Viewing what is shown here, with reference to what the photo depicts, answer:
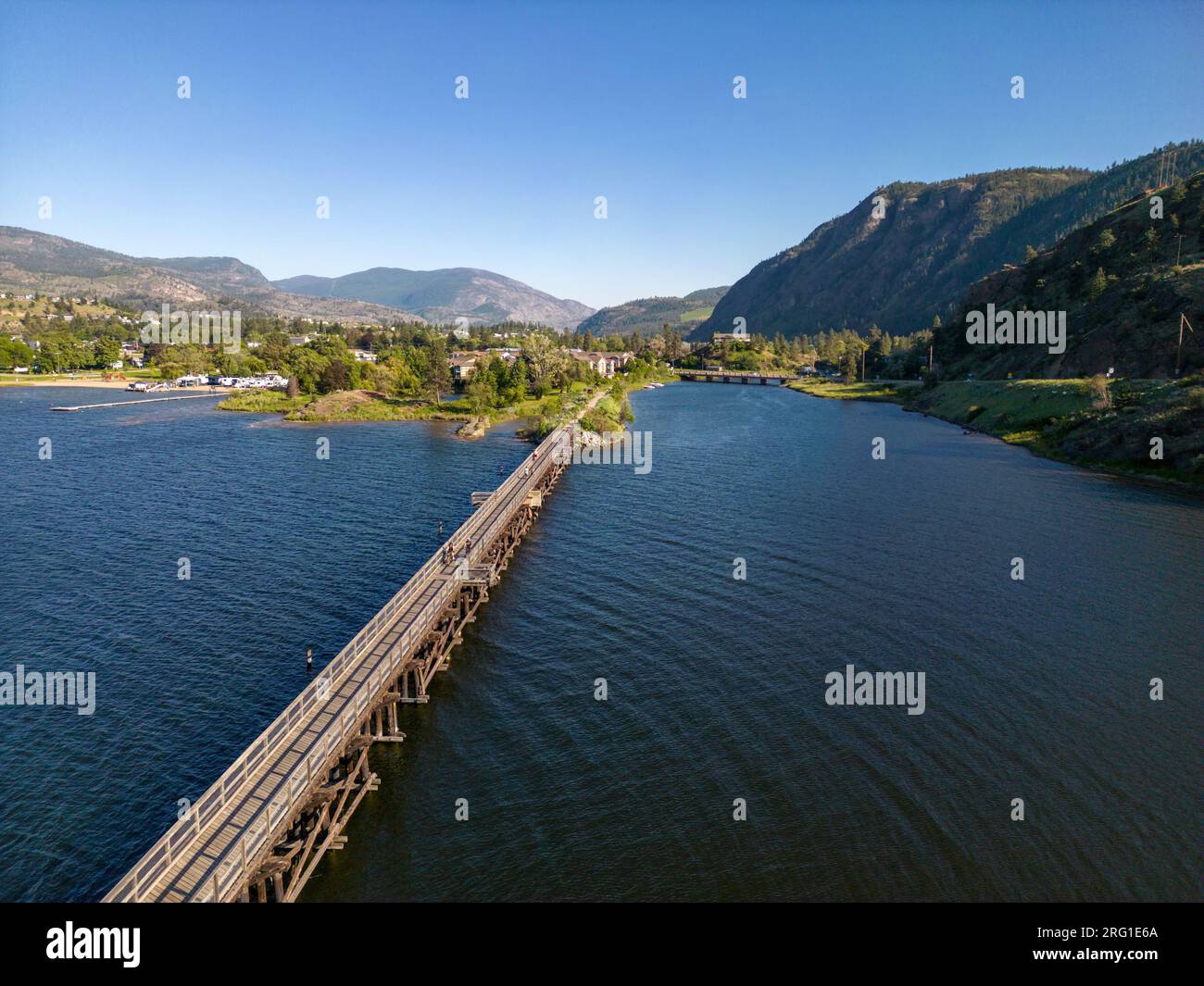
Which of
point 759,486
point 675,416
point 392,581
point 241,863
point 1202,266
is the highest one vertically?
point 1202,266

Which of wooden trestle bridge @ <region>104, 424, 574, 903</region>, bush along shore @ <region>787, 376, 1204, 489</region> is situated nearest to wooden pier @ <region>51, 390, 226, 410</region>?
wooden trestle bridge @ <region>104, 424, 574, 903</region>

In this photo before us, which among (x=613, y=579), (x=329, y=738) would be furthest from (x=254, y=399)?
(x=329, y=738)

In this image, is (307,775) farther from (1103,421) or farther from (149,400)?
(149,400)

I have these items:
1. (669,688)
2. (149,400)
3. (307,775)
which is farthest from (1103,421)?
(149,400)

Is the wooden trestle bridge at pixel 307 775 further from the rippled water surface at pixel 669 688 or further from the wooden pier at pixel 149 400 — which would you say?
the wooden pier at pixel 149 400
